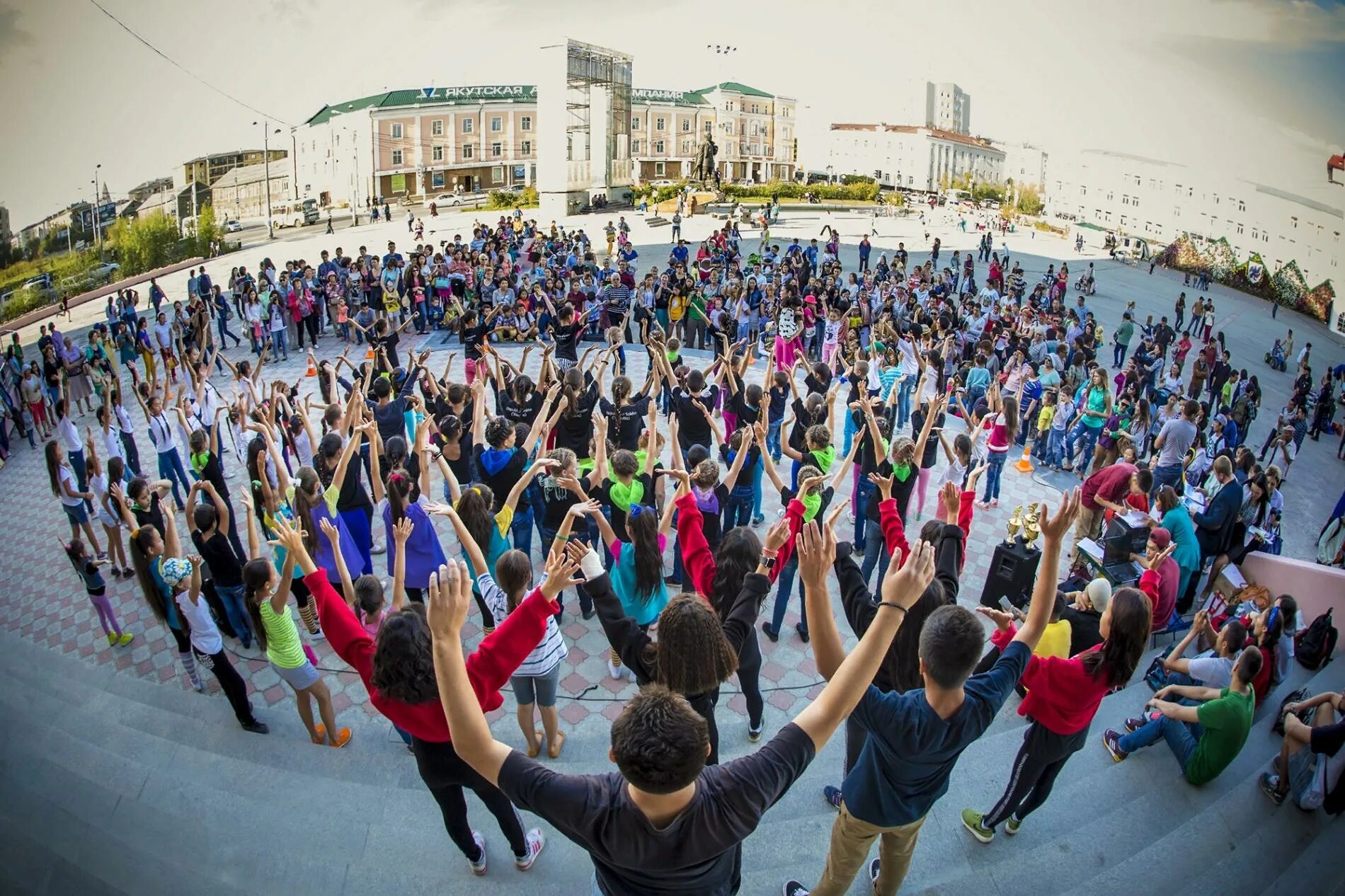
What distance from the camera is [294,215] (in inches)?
1646

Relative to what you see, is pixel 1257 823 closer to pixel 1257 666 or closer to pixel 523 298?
pixel 1257 666

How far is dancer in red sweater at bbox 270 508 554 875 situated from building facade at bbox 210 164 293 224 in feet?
200

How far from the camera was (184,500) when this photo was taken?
8.68 m

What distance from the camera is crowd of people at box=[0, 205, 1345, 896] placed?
7.70ft

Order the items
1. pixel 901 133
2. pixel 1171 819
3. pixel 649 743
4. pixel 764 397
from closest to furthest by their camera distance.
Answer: pixel 649 743 → pixel 1171 819 → pixel 764 397 → pixel 901 133

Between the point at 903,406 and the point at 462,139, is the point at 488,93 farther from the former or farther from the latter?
the point at 903,406

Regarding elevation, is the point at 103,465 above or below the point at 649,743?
below

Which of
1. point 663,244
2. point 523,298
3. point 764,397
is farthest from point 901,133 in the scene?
point 764,397

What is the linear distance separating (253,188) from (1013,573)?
6647 centimetres

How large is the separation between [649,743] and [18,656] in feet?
Result: 21.3

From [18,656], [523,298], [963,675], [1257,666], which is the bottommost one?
[18,656]

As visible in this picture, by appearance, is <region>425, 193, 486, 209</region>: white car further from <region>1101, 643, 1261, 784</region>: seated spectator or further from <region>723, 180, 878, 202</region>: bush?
<region>1101, 643, 1261, 784</region>: seated spectator

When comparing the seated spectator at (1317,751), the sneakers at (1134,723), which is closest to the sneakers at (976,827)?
the sneakers at (1134,723)

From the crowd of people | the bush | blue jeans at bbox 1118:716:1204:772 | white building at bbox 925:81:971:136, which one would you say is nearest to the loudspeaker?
the crowd of people
